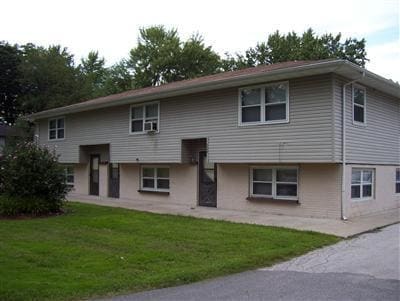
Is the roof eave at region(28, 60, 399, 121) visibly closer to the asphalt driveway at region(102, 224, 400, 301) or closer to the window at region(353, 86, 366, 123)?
the window at region(353, 86, 366, 123)

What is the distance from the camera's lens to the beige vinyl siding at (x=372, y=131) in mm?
13508

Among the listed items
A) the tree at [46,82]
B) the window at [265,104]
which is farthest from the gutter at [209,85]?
the tree at [46,82]

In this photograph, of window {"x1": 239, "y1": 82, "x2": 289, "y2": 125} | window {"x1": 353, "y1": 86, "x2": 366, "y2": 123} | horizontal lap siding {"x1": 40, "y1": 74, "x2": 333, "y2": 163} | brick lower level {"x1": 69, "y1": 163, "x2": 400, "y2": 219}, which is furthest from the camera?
window {"x1": 353, "y1": 86, "x2": 366, "y2": 123}

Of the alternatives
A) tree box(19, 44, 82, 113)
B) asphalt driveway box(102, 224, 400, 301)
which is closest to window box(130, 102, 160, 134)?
asphalt driveway box(102, 224, 400, 301)

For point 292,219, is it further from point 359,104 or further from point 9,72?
point 9,72

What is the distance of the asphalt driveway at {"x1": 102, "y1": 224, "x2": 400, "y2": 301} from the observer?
5.95m

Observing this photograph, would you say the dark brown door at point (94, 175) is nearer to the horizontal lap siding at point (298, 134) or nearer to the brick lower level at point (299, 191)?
the brick lower level at point (299, 191)

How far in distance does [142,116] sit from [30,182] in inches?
243

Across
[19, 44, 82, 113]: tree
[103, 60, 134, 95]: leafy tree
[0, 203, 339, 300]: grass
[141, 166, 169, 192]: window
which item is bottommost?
[0, 203, 339, 300]: grass

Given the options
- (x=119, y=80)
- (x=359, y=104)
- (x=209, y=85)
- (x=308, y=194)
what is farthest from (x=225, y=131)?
(x=119, y=80)

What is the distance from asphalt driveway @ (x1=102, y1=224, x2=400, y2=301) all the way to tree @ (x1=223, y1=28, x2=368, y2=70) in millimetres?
30319

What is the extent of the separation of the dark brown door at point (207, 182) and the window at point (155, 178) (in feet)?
6.55

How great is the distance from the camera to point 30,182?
14555 millimetres

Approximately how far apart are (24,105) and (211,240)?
97.8ft
